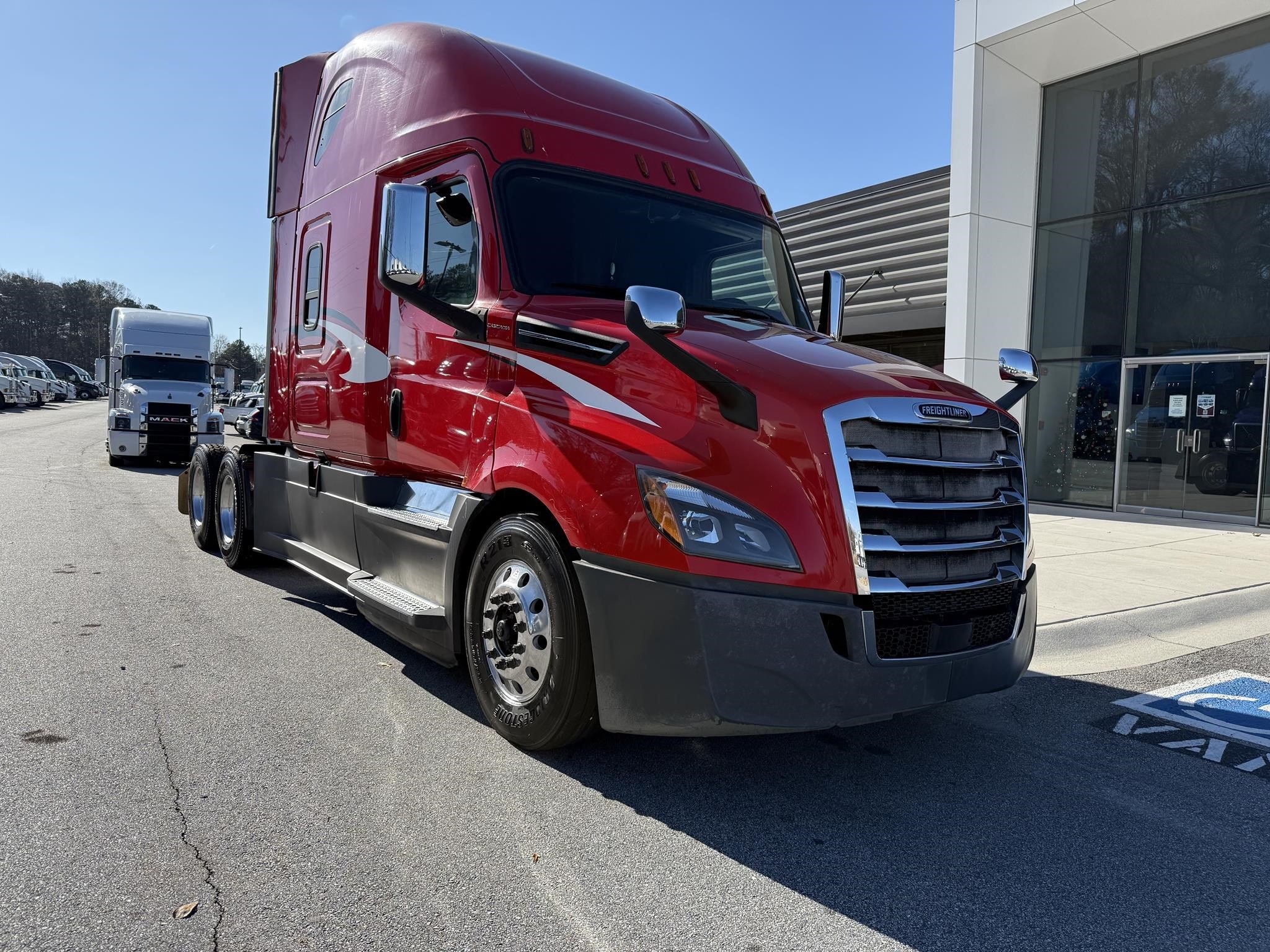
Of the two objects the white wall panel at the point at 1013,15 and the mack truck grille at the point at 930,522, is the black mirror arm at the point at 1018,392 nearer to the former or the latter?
the mack truck grille at the point at 930,522

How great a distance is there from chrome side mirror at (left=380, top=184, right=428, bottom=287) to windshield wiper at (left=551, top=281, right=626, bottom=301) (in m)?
0.67

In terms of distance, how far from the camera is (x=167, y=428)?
18.9 metres

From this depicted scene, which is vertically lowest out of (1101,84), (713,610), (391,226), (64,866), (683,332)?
(64,866)

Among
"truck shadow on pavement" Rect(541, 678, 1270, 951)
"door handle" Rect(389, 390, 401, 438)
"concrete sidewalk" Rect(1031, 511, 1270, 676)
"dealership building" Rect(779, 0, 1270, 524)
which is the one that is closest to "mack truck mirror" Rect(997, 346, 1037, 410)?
"truck shadow on pavement" Rect(541, 678, 1270, 951)

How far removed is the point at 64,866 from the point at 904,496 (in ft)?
9.94

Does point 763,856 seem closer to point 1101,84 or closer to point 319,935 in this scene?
point 319,935

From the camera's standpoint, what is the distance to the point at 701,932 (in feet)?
8.47

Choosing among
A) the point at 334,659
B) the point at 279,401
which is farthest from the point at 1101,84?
the point at 334,659

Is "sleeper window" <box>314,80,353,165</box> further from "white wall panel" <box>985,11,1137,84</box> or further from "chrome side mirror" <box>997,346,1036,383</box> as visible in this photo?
"white wall panel" <box>985,11,1137,84</box>

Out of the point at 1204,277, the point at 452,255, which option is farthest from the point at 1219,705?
the point at 1204,277

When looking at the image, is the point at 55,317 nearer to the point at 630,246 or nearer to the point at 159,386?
the point at 159,386

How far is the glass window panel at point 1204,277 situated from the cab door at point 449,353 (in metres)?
12.7

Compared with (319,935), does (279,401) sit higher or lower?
higher

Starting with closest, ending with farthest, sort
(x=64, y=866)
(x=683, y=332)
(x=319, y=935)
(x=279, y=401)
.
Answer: (x=319, y=935)
(x=64, y=866)
(x=683, y=332)
(x=279, y=401)
